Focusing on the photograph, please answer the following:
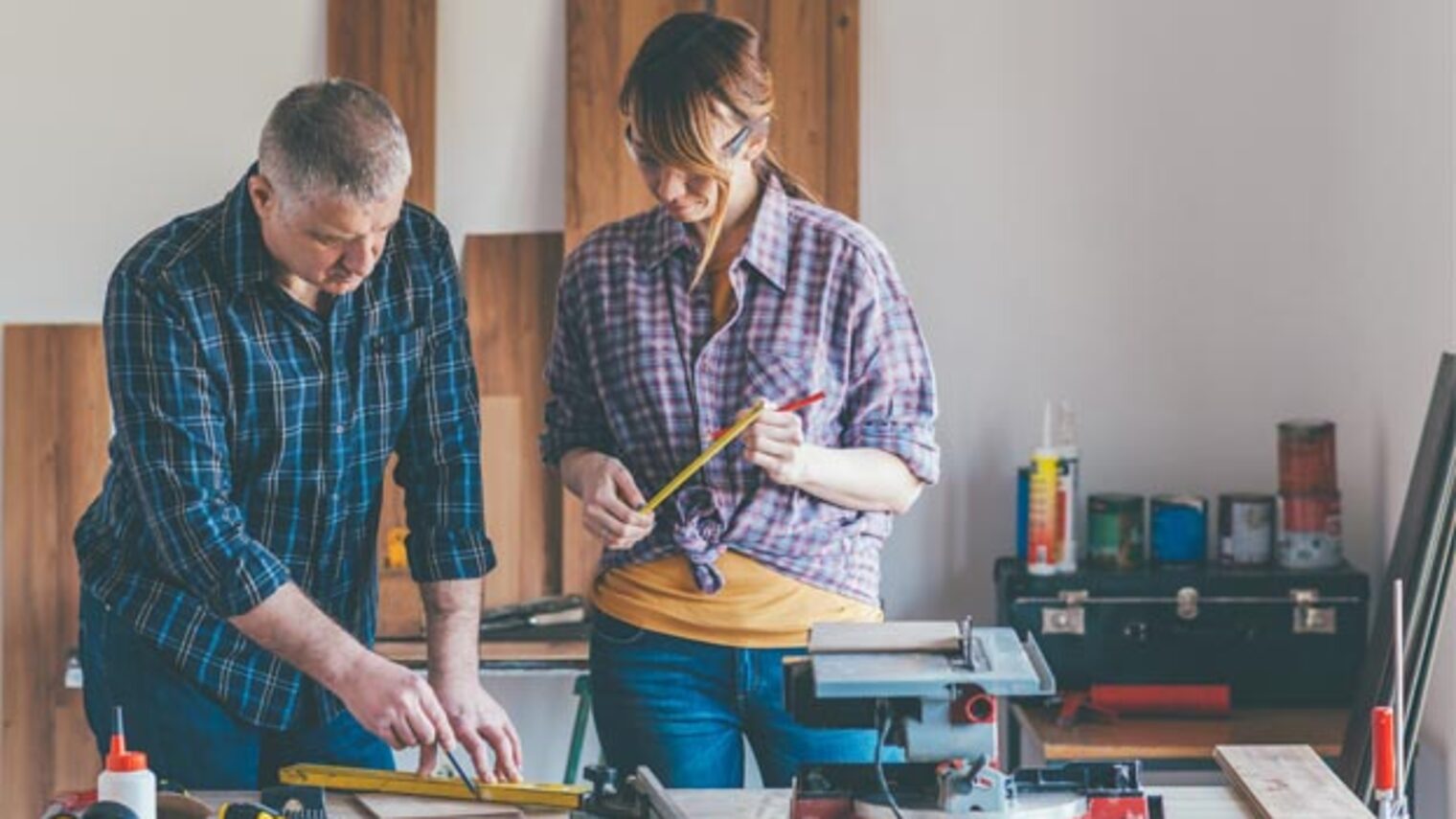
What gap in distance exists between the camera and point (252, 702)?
2723mm

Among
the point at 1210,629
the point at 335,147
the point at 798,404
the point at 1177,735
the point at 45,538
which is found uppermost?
the point at 335,147

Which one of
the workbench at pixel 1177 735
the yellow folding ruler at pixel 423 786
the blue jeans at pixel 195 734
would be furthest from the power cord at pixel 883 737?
the workbench at pixel 1177 735

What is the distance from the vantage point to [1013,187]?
431 cm

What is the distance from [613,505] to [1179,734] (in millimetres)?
1461

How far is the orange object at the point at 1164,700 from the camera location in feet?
13.1

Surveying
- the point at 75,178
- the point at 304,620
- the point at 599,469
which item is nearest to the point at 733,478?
the point at 599,469

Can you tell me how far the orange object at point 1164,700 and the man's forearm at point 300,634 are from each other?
5.77 feet

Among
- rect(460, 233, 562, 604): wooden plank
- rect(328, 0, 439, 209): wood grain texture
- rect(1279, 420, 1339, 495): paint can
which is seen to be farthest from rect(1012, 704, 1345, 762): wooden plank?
rect(328, 0, 439, 209): wood grain texture

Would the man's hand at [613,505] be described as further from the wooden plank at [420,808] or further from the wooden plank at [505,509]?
the wooden plank at [505,509]

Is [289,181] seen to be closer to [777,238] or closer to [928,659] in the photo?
[777,238]

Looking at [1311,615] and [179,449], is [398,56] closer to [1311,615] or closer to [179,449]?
[179,449]

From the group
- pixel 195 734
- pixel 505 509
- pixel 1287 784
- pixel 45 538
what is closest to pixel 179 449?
pixel 195 734

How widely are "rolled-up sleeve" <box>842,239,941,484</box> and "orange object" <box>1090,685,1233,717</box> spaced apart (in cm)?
121

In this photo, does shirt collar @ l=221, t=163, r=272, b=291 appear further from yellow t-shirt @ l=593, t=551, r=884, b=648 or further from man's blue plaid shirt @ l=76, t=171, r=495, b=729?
yellow t-shirt @ l=593, t=551, r=884, b=648
